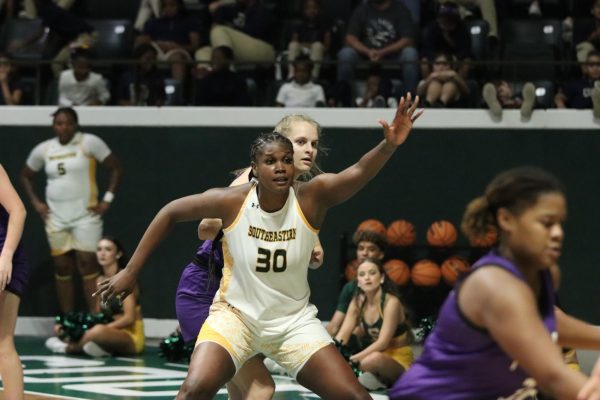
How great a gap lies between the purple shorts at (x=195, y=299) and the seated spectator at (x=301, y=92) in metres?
5.98

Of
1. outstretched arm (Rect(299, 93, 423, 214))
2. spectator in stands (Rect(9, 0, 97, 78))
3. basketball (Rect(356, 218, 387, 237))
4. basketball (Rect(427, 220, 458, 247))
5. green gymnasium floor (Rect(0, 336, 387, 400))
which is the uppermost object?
spectator in stands (Rect(9, 0, 97, 78))

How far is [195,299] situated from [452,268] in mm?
5179

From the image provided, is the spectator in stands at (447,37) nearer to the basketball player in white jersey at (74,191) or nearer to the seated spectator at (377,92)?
the seated spectator at (377,92)

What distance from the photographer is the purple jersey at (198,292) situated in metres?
6.61

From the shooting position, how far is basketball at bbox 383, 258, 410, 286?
11.5 meters

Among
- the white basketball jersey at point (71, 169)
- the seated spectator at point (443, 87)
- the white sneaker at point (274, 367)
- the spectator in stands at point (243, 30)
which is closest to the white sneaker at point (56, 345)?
the white basketball jersey at point (71, 169)

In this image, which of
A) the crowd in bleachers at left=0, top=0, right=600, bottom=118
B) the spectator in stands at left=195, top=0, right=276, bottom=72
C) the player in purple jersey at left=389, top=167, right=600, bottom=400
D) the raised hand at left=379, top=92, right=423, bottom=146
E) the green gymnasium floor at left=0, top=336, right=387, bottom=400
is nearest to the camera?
the player in purple jersey at left=389, top=167, right=600, bottom=400

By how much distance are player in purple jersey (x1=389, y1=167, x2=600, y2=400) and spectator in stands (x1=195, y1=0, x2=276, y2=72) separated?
915 centimetres

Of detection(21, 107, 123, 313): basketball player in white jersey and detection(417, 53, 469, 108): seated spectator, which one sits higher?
detection(417, 53, 469, 108): seated spectator

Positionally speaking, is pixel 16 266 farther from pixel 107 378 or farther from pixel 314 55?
pixel 314 55

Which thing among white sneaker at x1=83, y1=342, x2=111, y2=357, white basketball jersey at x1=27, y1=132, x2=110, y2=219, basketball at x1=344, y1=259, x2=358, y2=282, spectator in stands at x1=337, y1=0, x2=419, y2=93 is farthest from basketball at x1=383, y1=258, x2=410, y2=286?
white basketball jersey at x1=27, y1=132, x2=110, y2=219

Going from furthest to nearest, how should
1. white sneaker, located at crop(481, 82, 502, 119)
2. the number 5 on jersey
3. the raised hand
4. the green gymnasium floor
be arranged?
1. white sneaker, located at crop(481, 82, 502, 119)
2. the green gymnasium floor
3. the number 5 on jersey
4. the raised hand

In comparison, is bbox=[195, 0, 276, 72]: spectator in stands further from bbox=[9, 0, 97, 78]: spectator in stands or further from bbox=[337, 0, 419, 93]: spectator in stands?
bbox=[9, 0, 97, 78]: spectator in stands

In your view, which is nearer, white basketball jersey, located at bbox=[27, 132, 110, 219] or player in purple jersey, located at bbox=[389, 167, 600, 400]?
player in purple jersey, located at bbox=[389, 167, 600, 400]
